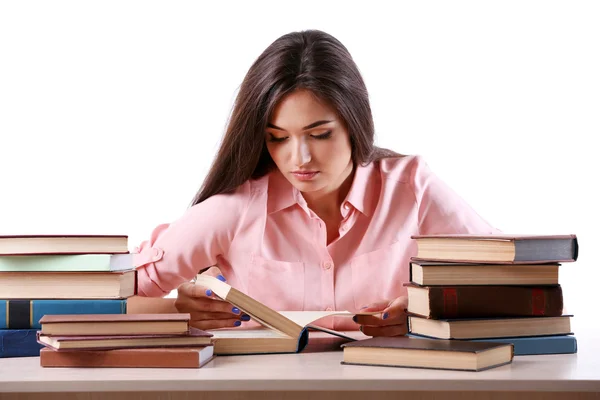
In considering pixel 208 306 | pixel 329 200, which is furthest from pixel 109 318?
pixel 329 200

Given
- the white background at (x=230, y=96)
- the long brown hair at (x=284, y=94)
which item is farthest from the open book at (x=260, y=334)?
the white background at (x=230, y=96)

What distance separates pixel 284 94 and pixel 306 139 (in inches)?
4.8

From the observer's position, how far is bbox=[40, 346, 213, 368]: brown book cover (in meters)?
1.40

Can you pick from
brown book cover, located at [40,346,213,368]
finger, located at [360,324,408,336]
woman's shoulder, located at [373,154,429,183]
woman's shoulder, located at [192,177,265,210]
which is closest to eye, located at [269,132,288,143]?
woman's shoulder, located at [192,177,265,210]

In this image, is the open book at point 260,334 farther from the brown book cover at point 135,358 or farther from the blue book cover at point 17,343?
the blue book cover at point 17,343

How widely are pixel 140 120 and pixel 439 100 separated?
4.35 feet

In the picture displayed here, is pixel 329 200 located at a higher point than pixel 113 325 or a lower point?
higher

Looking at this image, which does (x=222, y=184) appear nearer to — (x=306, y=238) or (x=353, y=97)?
(x=306, y=238)

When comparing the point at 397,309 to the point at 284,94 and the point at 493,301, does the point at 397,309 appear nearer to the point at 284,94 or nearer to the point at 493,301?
the point at 493,301

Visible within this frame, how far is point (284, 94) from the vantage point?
2004mm

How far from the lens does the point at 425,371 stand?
1363 mm

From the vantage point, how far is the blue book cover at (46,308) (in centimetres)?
155

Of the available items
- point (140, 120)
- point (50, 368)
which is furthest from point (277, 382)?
point (140, 120)

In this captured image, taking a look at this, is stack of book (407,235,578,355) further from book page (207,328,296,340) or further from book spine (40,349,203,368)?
book spine (40,349,203,368)
